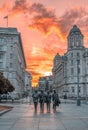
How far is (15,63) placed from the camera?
138500mm

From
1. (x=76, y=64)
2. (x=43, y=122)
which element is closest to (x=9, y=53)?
(x=76, y=64)

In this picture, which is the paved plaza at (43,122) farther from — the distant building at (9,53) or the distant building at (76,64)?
the distant building at (76,64)

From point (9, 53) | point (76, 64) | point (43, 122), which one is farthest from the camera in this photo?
point (76, 64)

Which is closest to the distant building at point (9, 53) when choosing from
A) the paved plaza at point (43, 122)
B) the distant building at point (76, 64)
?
the distant building at point (76, 64)

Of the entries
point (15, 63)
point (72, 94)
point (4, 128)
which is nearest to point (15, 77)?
point (15, 63)

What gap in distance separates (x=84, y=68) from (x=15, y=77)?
49.6 m

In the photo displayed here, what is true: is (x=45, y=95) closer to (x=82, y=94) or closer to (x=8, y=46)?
(x=8, y=46)

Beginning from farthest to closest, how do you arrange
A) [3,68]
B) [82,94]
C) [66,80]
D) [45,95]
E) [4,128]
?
[66,80] < [82,94] < [3,68] < [45,95] < [4,128]

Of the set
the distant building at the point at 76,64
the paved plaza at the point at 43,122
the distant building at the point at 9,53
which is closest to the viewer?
the paved plaza at the point at 43,122

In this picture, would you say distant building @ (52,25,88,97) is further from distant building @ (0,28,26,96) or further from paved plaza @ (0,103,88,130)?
paved plaza @ (0,103,88,130)

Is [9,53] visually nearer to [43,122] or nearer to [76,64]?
[76,64]

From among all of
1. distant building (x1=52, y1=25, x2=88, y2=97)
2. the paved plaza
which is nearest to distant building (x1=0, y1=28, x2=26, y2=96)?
distant building (x1=52, y1=25, x2=88, y2=97)

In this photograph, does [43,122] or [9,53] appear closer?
[43,122]

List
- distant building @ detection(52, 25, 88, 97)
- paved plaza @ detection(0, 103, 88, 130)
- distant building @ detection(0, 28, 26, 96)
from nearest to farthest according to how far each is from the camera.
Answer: paved plaza @ detection(0, 103, 88, 130), distant building @ detection(0, 28, 26, 96), distant building @ detection(52, 25, 88, 97)
